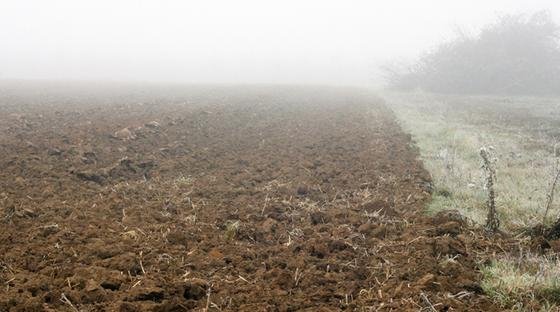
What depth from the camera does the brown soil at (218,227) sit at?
4.53 metres

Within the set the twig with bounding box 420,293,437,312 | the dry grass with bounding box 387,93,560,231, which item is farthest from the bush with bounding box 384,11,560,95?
the twig with bounding box 420,293,437,312

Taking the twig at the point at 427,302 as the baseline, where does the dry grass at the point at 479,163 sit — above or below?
below

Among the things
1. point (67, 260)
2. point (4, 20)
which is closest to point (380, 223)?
point (67, 260)

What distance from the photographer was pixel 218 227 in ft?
20.6

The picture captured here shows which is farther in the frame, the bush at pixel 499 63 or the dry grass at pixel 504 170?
the bush at pixel 499 63

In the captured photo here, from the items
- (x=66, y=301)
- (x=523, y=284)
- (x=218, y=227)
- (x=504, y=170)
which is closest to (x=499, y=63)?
(x=504, y=170)

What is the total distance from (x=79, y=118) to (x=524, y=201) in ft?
31.4

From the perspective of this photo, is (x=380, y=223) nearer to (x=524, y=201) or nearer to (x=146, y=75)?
(x=524, y=201)

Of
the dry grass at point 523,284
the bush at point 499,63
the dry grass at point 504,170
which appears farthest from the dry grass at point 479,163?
the bush at point 499,63

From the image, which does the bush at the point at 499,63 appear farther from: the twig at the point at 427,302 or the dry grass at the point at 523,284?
the twig at the point at 427,302

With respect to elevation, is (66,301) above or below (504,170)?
above

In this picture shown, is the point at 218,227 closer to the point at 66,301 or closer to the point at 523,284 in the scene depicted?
the point at 66,301

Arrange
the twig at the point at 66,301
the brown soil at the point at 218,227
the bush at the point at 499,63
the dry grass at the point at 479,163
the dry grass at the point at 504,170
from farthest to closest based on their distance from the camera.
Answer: the bush at the point at 499,63
the dry grass at the point at 479,163
the dry grass at the point at 504,170
the brown soil at the point at 218,227
the twig at the point at 66,301

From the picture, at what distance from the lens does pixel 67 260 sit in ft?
16.2
